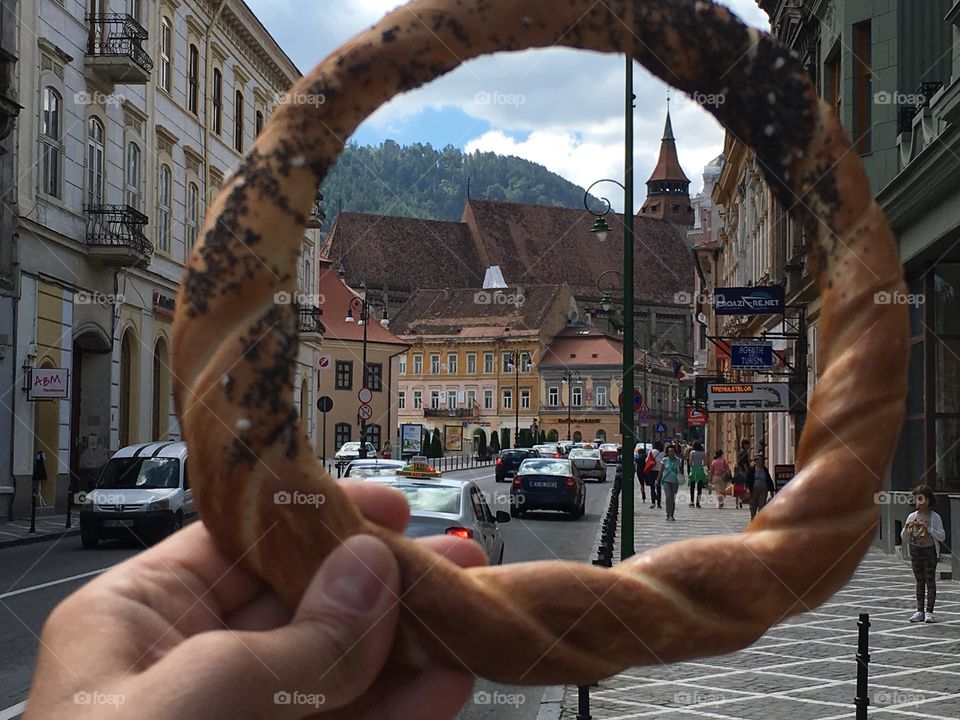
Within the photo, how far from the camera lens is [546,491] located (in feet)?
101

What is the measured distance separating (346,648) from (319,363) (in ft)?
155

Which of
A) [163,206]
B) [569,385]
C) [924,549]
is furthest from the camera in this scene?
[569,385]

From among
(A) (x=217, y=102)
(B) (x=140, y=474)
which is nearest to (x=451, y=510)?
(B) (x=140, y=474)

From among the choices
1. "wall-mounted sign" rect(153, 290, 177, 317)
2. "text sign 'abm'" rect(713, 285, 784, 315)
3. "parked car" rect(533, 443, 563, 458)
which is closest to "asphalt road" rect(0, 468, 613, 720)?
"text sign 'abm'" rect(713, 285, 784, 315)

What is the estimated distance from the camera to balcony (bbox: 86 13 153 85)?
27281 millimetres

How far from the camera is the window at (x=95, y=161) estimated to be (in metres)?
27.6

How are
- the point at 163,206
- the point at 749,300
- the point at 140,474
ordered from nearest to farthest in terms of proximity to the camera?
the point at 749,300
the point at 140,474
the point at 163,206

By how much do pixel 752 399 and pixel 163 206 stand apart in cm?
1785

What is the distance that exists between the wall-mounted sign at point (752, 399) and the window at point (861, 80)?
16.8 ft

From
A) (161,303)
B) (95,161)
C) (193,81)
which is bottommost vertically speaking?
(161,303)

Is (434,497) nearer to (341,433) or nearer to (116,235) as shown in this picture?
(116,235)

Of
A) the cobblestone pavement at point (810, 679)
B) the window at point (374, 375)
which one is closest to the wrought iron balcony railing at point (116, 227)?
the cobblestone pavement at point (810, 679)

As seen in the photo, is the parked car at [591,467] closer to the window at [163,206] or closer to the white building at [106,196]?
the white building at [106,196]

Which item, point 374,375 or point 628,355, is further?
point 374,375
